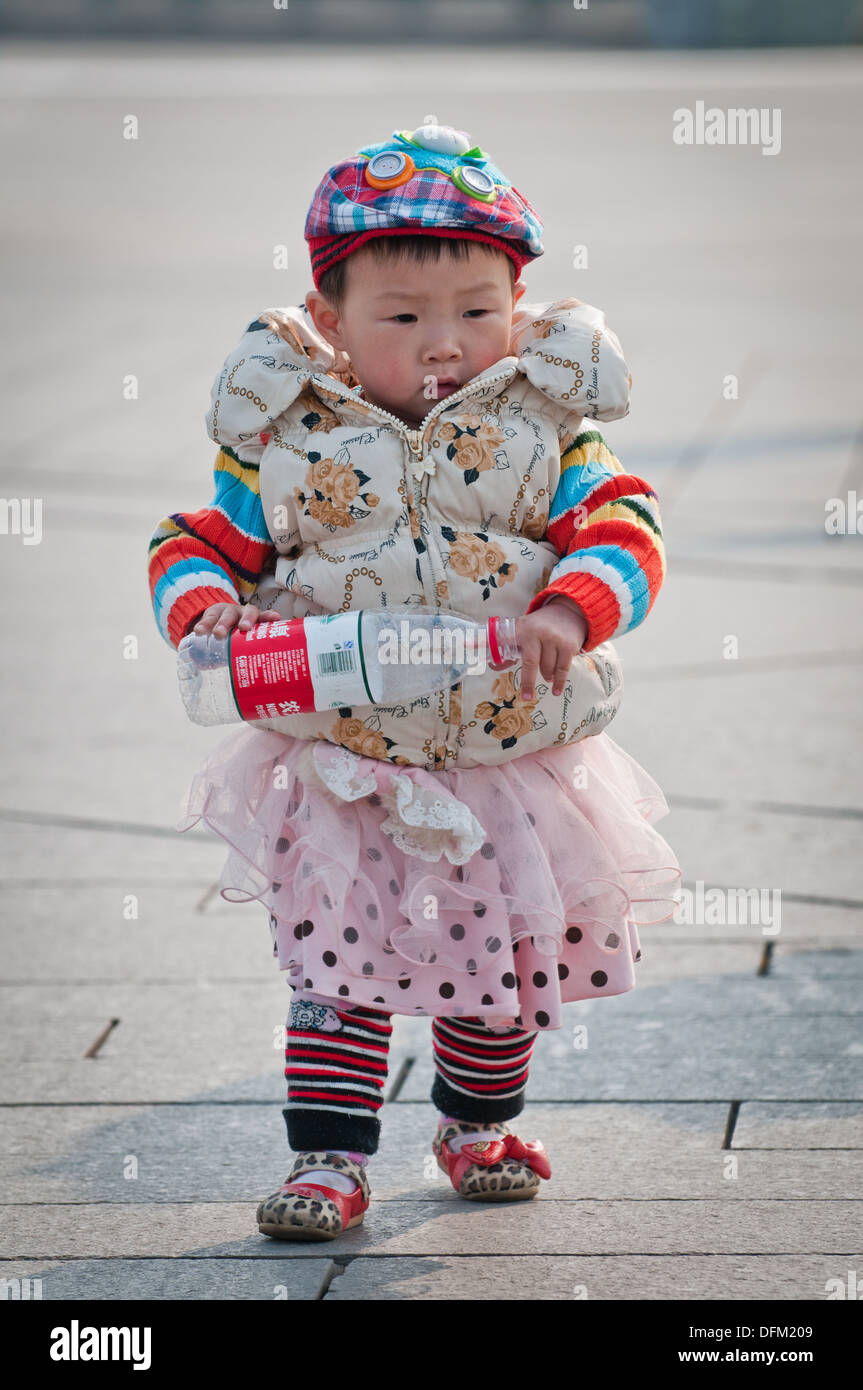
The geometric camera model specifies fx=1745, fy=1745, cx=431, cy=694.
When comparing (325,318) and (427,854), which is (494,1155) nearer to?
(427,854)

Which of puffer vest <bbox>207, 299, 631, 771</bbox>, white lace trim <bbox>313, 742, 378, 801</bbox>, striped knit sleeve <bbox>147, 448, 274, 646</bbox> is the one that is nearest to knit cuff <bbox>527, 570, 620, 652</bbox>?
puffer vest <bbox>207, 299, 631, 771</bbox>

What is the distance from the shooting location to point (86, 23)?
109 ft

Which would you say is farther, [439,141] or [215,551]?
[215,551]

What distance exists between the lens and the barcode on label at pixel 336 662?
2627mm

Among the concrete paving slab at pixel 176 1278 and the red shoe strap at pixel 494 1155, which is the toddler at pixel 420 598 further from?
the red shoe strap at pixel 494 1155

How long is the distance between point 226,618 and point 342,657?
200 millimetres

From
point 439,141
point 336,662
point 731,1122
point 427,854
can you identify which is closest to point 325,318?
point 439,141

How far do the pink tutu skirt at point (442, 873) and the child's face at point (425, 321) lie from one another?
1.98 feet

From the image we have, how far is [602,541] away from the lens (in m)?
2.70

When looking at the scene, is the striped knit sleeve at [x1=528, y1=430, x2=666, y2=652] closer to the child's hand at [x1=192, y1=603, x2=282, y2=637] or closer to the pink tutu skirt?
the pink tutu skirt

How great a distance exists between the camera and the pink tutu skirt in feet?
9.02

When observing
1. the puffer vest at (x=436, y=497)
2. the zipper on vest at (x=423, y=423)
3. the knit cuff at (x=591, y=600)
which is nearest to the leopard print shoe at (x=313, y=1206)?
the puffer vest at (x=436, y=497)
